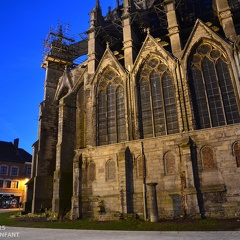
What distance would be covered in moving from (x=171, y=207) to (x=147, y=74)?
10259 mm

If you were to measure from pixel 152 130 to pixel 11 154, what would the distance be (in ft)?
119

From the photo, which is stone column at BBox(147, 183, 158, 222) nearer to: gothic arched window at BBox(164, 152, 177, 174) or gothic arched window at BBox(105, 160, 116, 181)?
gothic arched window at BBox(164, 152, 177, 174)

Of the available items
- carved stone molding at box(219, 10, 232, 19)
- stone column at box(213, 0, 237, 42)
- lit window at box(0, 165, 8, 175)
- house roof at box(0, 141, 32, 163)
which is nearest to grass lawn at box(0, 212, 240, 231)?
stone column at box(213, 0, 237, 42)

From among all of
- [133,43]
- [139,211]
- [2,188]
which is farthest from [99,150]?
[2,188]

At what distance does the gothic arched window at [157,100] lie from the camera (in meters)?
17.0

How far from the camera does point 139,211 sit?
14.0 metres

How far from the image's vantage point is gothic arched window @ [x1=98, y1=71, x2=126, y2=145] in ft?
60.5

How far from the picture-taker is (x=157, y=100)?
1781 centimetres

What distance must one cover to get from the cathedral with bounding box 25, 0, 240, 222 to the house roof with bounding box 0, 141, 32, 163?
23.2 metres

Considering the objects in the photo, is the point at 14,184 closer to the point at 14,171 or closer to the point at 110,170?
the point at 14,171

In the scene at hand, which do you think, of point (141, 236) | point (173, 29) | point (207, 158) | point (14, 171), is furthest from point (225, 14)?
point (14, 171)

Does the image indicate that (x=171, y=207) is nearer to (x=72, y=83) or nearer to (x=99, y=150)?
(x=99, y=150)

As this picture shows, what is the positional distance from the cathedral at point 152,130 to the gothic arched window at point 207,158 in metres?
0.05

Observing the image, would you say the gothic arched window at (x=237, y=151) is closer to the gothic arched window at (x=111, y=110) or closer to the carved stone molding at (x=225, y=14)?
the gothic arched window at (x=111, y=110)
